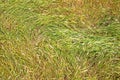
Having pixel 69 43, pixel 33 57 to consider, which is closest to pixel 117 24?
pixel 69 43

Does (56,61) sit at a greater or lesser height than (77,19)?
lesser

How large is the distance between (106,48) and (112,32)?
8.5 inches

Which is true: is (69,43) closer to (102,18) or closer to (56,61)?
(56,61)

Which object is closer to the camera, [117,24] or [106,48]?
[106,48]

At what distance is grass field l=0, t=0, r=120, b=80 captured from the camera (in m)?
2.30

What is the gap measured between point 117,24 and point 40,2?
82cm

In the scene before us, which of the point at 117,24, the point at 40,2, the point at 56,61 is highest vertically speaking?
the point at 40,2

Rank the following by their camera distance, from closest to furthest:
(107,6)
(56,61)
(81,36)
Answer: (56,61), (81,36), (107,6)

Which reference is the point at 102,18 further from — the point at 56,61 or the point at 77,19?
the point at 56,61

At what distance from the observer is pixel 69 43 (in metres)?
2.44

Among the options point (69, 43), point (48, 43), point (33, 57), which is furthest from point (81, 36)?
point (33, 57)

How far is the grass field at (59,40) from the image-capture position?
90.7 inches

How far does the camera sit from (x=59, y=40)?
8.13 ft

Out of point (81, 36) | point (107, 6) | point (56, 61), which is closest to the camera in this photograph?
point (56, 61)
